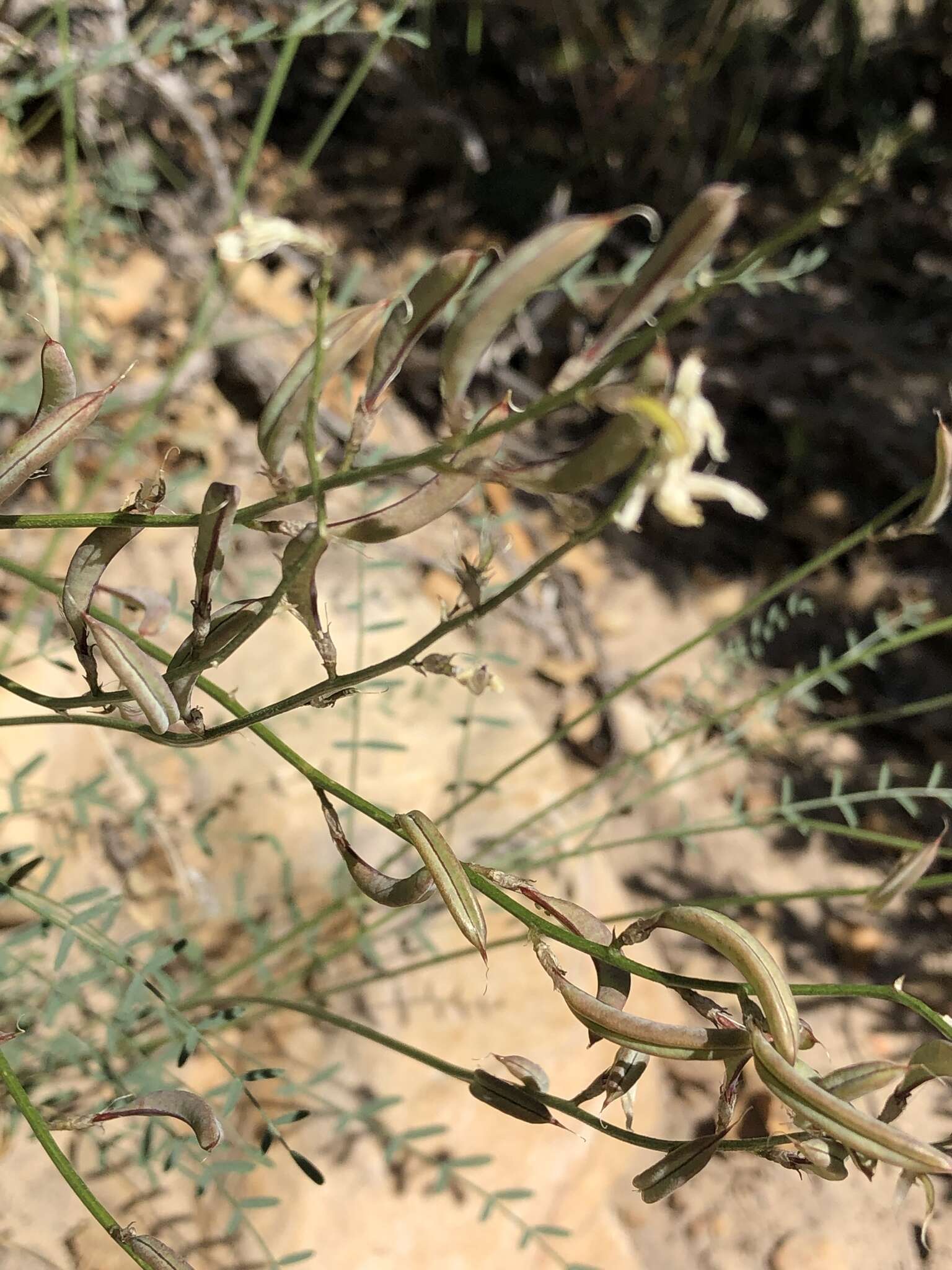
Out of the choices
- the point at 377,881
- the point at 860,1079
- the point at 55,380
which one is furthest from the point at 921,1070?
the point at 55,380

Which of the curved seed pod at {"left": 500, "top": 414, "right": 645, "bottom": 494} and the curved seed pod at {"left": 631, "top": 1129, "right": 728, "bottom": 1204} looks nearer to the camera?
the curved seed pod at {"left": 500, "top": 414, "right": 645, "bottom": 494}

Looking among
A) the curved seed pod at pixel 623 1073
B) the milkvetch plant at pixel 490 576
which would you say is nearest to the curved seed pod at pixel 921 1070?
the milkvetch plant at pixel 490 576

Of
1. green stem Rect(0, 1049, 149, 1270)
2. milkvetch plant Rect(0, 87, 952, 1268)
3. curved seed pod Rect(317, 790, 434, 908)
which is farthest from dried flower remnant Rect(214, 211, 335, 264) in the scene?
green stem Rect(0, 1049, 149, 1270)

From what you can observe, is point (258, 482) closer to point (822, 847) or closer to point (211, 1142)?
point (822, 847)

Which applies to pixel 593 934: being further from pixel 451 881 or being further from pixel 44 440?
pixel 44 440

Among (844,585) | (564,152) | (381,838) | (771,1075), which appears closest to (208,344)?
(381,838)

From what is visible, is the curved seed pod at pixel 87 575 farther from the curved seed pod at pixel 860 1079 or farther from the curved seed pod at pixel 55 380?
the curved seed pod at pixel 860 1079

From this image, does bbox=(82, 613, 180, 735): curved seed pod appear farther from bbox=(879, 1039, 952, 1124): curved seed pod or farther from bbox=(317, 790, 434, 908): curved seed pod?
bbox=(879, 1039, 952, 1124): curved seed pod
